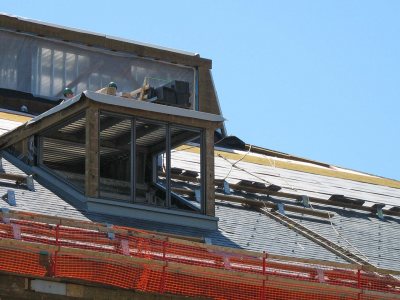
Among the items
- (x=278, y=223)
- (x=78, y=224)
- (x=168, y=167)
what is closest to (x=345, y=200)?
(x=278, y=223)

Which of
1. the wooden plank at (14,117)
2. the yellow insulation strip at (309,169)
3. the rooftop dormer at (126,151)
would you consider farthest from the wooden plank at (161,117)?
the yellow insulation strip at (309,169)

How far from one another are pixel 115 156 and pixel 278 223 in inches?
155

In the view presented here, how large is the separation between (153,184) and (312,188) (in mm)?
6575

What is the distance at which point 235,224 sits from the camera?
103 ft

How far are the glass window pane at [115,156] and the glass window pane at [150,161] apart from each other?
0.33 m

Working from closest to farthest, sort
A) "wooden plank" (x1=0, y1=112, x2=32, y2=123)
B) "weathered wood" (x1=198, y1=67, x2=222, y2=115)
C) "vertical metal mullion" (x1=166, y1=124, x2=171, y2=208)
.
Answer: "vertical metal mullion" (x1=166, y1=124, x2=171, y2=208)
"wooden plank" (x1=0, y1=112, x2=32, y2=123)
"weathered wood" (x1=198, y1=67, x2=222, y2=115)

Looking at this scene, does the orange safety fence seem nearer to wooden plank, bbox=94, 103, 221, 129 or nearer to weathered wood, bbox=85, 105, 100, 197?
weathered wood, bbox=85, 105, 100, 197

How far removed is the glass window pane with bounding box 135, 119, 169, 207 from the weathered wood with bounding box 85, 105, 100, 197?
3.91ft

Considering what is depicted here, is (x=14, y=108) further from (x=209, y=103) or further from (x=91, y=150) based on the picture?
(x=91, y=150)

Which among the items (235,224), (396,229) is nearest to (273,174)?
(396,229)

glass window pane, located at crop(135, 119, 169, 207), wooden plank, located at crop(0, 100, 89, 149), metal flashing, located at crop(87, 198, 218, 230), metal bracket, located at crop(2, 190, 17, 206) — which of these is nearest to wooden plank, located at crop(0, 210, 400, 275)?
metal bracket, located at crop(2, 190, 17, 206)

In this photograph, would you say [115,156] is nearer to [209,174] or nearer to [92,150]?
[92,150]

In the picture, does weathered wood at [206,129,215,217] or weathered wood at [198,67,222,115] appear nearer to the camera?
weathered wood at [206,129,215,217]

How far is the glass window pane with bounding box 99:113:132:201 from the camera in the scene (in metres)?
30.7
